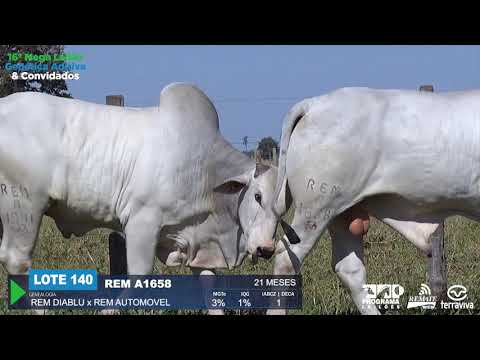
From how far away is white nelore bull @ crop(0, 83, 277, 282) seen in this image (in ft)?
15.0

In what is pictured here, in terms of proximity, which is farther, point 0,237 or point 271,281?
point 0,237

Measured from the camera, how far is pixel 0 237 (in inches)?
200

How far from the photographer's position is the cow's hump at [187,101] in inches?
188

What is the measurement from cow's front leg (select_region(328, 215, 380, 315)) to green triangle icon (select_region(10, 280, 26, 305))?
1.76m

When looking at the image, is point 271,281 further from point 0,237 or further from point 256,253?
point 0,237

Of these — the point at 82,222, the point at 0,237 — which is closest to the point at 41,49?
the point at 82,222

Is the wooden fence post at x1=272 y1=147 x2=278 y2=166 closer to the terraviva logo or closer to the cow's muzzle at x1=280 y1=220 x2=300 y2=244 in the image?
the cow's muzzle at x1=280 y1=220 x2=300 y2=244

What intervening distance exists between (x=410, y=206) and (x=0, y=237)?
252 cm

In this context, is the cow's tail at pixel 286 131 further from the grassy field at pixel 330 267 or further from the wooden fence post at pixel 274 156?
the grassy field at pixel 330 267

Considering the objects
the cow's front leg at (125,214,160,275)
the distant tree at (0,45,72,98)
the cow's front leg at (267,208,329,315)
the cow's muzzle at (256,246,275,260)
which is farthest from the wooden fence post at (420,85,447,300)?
the distant tree at (0,45,72,98)
